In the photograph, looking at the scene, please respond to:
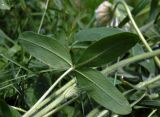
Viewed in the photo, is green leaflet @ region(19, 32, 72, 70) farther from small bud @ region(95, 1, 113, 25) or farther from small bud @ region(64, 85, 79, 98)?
small bud @ region(95, 1, 113, 25)

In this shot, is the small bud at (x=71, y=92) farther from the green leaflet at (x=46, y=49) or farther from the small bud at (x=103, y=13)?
the small bud at (x=103, y=13)

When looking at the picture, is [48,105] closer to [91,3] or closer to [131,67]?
[131,67]

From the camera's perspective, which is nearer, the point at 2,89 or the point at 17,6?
the point at 2,89

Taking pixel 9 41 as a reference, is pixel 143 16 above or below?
below

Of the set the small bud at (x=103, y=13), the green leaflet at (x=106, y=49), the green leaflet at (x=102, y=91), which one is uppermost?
the small bud at (x=103, y=13)

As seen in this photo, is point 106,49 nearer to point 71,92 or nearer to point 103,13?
point 71,92

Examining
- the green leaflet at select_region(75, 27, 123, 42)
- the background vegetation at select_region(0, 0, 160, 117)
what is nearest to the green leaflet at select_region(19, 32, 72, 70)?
the background vegetation at select_region(0, 0, 160, 117)

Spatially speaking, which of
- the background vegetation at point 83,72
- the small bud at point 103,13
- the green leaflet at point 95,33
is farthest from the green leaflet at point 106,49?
the small bud at point 103,13

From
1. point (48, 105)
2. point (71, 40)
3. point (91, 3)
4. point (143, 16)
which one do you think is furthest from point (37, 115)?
point (143, 16)

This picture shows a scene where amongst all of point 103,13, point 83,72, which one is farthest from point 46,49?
point 103,13

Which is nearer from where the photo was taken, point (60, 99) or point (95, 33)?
point (60, 99)

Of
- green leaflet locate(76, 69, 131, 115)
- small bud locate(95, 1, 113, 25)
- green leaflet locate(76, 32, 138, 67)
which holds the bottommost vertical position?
green leaflet locate(76, 69, 131, 115)
